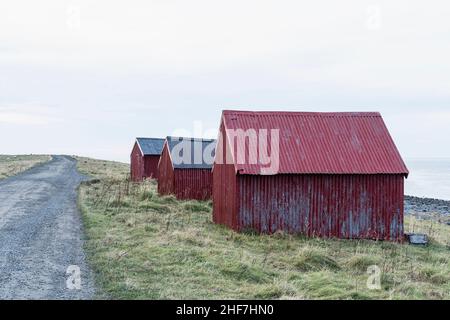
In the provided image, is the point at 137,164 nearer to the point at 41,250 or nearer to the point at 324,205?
the point at 324,205

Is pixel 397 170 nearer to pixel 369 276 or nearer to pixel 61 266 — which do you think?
pixel 369 276

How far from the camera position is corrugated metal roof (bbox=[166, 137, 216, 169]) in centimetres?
2922

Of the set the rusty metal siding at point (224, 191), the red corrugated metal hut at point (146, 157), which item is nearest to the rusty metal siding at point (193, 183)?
the rusty metal siding at point (224, 191)

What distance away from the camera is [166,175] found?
30594 mm

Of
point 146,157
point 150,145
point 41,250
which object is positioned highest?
point 150,145

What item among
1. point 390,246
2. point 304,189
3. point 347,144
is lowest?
point 390,246

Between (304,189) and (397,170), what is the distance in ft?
11.4

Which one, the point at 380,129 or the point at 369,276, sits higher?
Result: the point at 380,129

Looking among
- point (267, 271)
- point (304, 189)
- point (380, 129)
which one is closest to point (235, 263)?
point (267, 271)

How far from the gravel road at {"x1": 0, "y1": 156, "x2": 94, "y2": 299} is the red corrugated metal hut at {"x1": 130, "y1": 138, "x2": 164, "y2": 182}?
1817 centimetres

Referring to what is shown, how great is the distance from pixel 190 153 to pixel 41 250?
686 inches

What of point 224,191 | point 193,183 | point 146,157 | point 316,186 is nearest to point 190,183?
point 193,183

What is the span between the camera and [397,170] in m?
18.2

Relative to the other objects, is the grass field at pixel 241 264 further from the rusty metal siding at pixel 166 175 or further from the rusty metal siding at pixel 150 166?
the rusty metal siding at pixel 150 166
